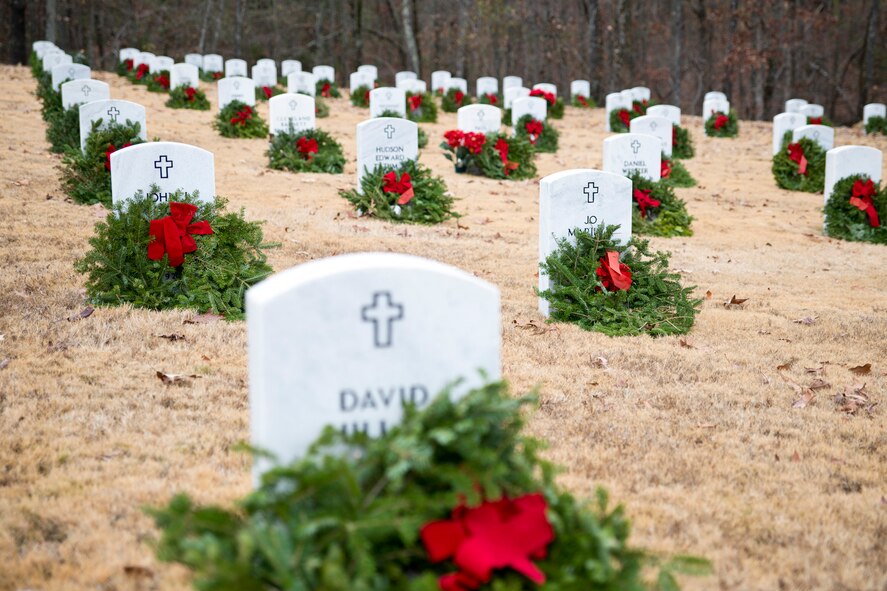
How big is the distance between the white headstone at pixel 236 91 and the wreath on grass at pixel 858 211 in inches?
450

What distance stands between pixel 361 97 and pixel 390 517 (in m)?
23.8

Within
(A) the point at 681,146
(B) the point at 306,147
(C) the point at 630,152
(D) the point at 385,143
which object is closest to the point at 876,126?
(A) the point at 681,146

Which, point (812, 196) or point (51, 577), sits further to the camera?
point (812, 196)

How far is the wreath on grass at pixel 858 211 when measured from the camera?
42.4ft

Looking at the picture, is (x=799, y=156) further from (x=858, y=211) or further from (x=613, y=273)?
(x=613, y=273)

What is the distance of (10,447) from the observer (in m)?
4.55

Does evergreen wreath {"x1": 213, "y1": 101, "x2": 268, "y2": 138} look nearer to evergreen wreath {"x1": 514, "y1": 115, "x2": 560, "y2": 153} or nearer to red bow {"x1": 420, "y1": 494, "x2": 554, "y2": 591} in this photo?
evergreen wreath {"x1": 514, "y1": 115, "x2": 560, "y2": 153}

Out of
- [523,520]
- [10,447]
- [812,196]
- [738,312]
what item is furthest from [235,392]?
[812,196]

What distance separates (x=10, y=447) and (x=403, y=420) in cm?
248

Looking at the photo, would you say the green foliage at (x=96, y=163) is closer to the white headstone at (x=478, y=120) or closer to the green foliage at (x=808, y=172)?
the white headstone at (x=478, y=120)

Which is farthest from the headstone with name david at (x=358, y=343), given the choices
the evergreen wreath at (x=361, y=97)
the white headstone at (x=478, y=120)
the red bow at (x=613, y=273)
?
the evergreen wreath at (x=361, y=97)

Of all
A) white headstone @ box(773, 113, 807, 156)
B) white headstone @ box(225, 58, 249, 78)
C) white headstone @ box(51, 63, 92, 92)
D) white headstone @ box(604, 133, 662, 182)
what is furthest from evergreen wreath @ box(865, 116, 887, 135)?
white headstone @ box(51, 63, 92, 92)

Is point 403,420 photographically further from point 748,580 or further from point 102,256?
point 102,256

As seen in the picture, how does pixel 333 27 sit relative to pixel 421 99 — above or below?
above
